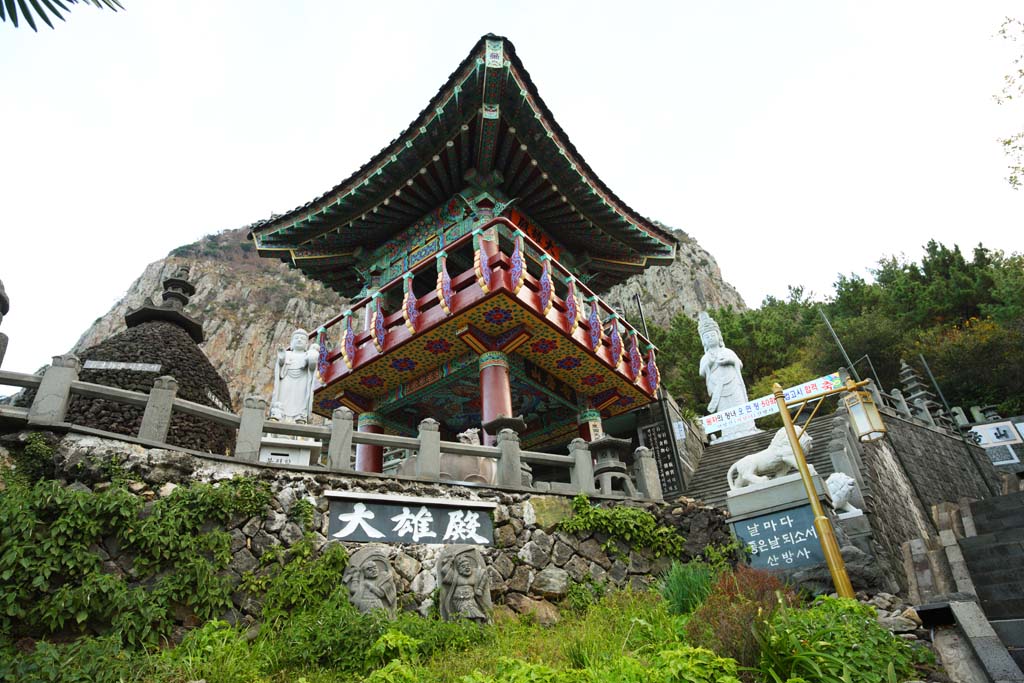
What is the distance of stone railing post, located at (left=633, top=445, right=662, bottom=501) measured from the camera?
30.8 ft

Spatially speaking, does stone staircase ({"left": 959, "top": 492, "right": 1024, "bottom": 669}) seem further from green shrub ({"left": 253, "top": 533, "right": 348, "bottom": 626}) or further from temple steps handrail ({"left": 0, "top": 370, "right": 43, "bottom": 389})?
temple steps handrail ({"left": 0, "top": 370, "right": 43, "bottom": 389})

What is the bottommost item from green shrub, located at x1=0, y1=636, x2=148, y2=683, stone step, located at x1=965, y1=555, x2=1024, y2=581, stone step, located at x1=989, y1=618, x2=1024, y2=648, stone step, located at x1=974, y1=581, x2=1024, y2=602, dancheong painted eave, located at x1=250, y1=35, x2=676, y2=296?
stone step, located at x1=989, y1=618, x2=1024, y2=648

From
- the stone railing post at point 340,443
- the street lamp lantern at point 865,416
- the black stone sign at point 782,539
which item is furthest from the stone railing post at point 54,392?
the street lamp lantern at point 865,416

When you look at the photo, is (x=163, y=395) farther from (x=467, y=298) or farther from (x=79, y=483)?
(x=467, y=298)

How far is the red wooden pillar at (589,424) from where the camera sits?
14.4 meters

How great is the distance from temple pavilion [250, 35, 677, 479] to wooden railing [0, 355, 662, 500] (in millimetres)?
3118

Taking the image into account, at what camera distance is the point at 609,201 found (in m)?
15.3

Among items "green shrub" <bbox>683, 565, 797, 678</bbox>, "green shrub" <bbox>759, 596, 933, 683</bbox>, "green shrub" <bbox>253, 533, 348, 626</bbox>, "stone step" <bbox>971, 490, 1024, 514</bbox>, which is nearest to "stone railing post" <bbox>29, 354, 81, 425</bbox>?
"green shrub" <bbox>253, 533, 348, 626</bbox>

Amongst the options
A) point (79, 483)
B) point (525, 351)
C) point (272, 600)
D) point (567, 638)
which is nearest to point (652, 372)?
point (525, 351)

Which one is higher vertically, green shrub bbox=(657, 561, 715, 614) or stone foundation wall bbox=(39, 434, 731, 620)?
stone foundation wall bbox=(39, 434, 731, 620)

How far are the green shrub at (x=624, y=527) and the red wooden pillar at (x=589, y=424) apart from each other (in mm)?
5619

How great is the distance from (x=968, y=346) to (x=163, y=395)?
1092 inches

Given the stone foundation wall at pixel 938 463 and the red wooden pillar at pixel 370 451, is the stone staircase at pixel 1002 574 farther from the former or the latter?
the red wooden pillar at pixel 370 451

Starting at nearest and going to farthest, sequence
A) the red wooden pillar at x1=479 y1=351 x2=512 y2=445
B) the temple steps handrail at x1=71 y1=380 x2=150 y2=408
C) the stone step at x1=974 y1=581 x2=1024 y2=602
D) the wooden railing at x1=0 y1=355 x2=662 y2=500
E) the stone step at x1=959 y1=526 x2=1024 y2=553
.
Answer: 1. the wooden railing at x1=0 y1=355 x2=662 y2=500
2. the temple steps handrail at x1=71 y1=380 x2=150 y2=408
3. the stone step at x1=974 y1=581 x2=1024 y2=602
4. the stone step at x1=959 y1=526 x2=1024 y2=553
5. the red wooden pillar at x1=479 y1=351 x2=512 y2=445
